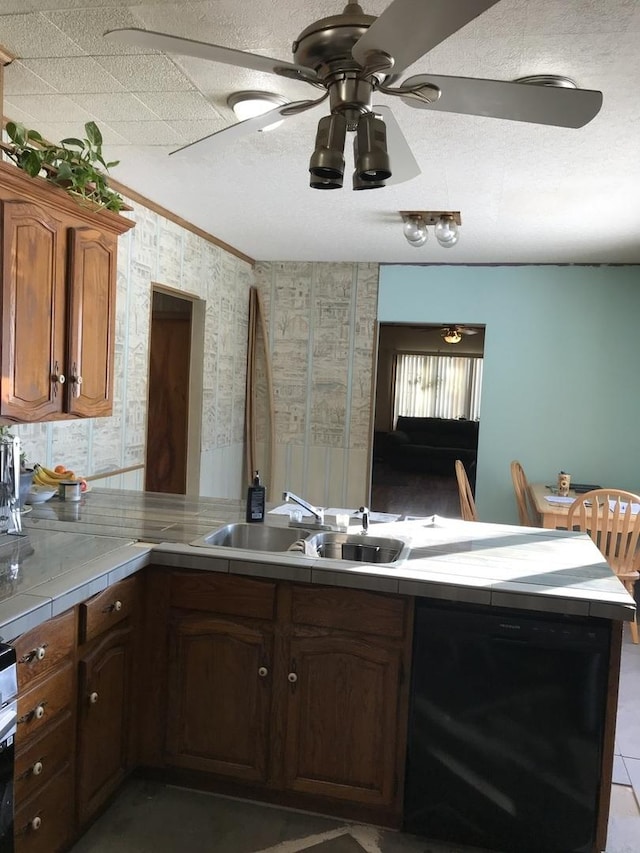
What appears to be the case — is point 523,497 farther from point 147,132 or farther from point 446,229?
point 147,132

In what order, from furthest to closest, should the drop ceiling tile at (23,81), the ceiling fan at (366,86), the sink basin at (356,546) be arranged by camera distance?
the sink basin at (356,546) < the drop ceiling tile at (23,81) < the ceiling fan at (366,86)

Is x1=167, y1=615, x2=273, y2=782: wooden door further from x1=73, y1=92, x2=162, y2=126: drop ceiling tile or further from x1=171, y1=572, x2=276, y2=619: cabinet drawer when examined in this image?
x1=73, y1=92, x2=162, y2=126: drop ceiling tile

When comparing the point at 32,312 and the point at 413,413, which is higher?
the point at 32,312

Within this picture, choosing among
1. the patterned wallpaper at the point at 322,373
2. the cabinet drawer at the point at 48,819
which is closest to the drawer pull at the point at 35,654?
the cabinet drawer at the point at 48,819

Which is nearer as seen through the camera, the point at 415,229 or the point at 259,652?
the point at 259,652

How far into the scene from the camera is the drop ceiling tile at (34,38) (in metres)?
2.00

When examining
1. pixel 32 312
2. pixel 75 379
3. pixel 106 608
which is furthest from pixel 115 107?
pixel 106 608

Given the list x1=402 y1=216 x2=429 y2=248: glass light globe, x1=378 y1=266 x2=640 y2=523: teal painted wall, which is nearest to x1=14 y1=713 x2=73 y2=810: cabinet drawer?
x1=402 y1=216 x2=429 y2=248: glass light globe

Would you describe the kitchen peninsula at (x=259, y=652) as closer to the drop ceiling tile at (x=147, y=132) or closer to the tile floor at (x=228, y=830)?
the tile floor at (x=228, y=830)

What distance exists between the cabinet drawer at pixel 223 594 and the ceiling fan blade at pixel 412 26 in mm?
1552

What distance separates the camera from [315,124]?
104 inches

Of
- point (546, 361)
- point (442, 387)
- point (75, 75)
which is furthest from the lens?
point (442, 387)

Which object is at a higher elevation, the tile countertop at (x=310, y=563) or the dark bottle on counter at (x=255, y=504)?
the dark bottle on counter at (x=255, y=504)

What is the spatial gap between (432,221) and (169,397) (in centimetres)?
237
